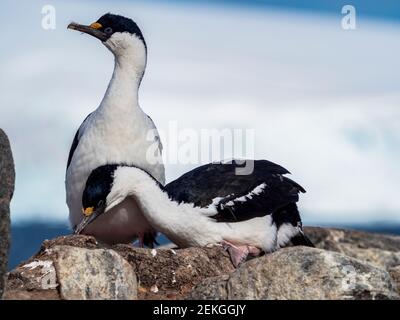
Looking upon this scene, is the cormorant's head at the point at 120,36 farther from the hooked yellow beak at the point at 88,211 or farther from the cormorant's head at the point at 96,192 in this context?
the hooked yellow beak at the point at 88,211

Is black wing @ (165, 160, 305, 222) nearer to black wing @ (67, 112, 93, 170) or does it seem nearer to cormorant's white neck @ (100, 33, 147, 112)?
cormorant's white neck @ (100, 33, 147, 112)

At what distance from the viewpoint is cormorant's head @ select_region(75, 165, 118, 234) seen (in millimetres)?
11922

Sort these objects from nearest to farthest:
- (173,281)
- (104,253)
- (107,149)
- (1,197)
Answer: (1,197) → (104,253) → (173,281) → (107,149)

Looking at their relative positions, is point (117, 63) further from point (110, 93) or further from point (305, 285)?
point (305, 285)

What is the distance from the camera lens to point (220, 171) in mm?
12398

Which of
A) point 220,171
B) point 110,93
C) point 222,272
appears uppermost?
point 110,93

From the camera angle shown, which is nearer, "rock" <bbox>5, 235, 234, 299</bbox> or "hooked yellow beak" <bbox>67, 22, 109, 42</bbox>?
"rock" <bbox>5, 235, 234, 299</bbox>

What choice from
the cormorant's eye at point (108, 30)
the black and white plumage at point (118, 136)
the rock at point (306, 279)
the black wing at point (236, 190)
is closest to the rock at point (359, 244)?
the black wing at point (236, 190)

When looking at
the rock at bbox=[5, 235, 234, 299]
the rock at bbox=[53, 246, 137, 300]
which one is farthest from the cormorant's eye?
the rock at bbox=[53, 246, 137, 300]

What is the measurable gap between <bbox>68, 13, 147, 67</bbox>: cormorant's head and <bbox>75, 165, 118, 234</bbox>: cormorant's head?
5.46ft

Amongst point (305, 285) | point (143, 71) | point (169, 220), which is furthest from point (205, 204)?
point (305, 285)

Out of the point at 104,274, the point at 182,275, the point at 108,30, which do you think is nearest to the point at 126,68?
the point at 108,30
